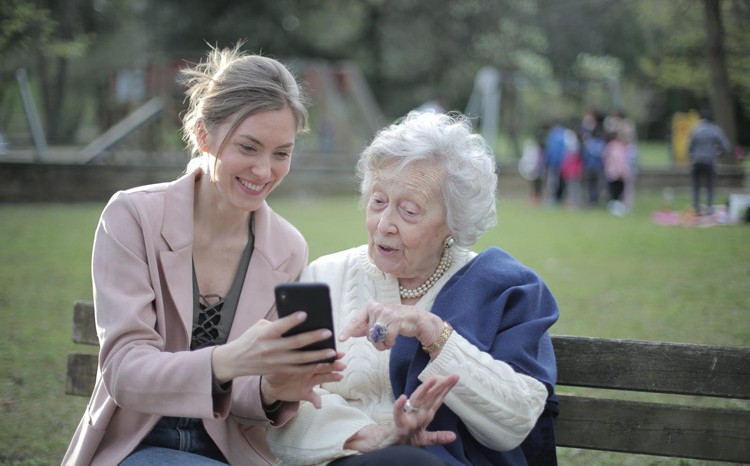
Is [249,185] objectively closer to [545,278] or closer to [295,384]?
[295,384]

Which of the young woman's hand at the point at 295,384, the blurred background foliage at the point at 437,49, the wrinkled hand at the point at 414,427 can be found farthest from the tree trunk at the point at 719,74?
the young woman's hand at the point at 295,384

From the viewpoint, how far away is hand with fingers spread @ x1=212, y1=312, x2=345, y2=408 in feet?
8.38

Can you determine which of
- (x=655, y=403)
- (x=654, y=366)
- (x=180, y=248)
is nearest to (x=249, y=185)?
(x=180, y=248)

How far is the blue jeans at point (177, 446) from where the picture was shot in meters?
2.99

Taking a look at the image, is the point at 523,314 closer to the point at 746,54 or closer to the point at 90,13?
the point at 746,54

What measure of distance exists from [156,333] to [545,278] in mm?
9001

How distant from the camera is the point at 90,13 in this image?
38719 mm

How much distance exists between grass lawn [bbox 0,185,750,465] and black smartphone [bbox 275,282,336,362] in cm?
271

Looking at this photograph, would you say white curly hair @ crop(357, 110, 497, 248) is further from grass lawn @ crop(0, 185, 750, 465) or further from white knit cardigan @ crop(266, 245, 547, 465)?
grass lawn @ crop(0, 185, 750, 465)

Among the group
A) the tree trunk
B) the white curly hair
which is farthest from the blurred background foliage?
the white curly hair

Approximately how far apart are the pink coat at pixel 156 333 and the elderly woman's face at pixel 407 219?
42cm

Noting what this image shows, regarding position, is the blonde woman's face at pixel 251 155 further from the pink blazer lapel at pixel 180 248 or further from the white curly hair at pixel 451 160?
the white curly hair at pixel 451 160

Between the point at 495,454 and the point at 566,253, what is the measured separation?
1078cm

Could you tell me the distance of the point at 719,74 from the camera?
23.1 meters
